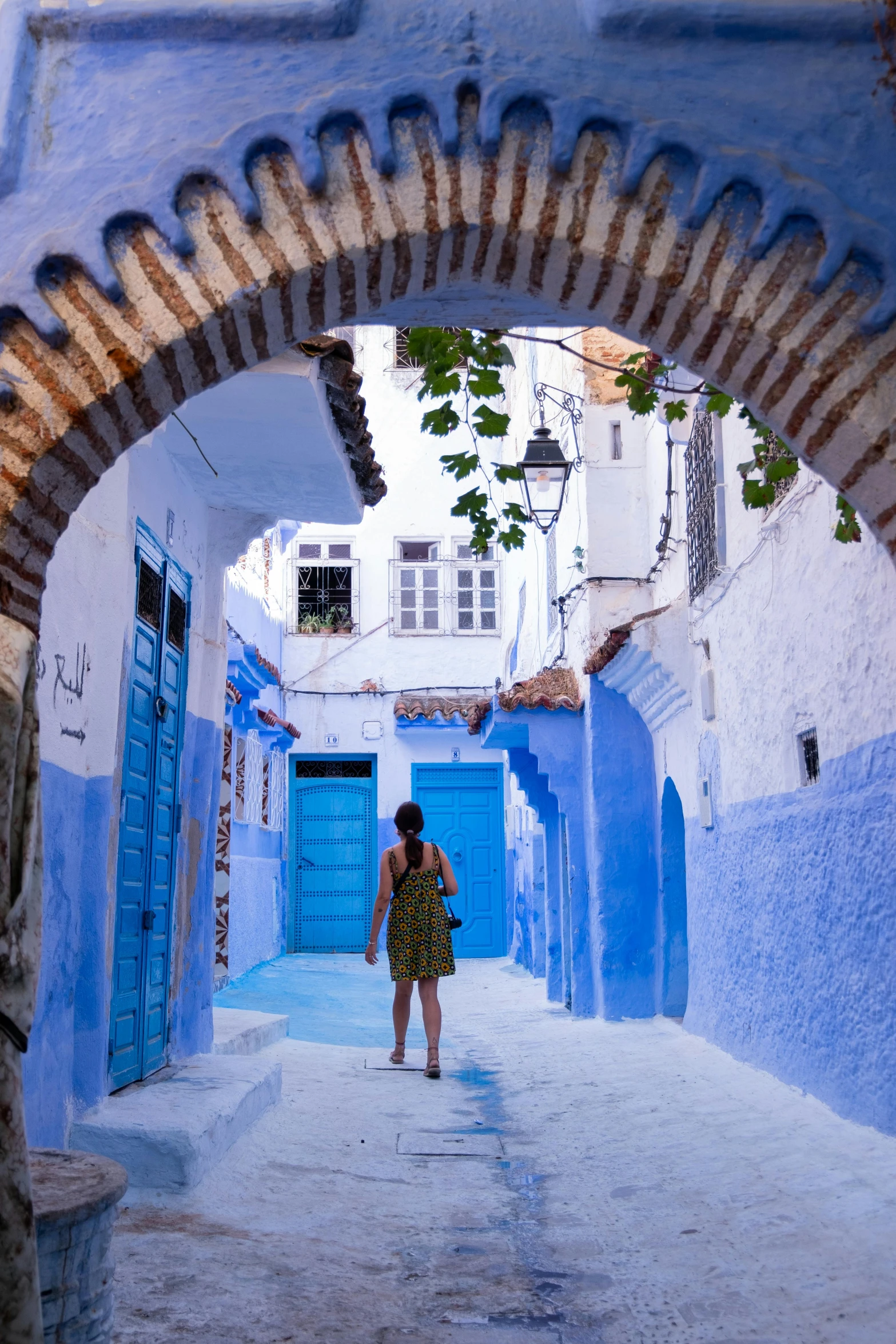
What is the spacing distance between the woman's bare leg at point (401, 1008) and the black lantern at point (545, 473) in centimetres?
313

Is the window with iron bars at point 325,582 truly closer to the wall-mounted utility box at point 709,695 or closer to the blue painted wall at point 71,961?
the wall-mounted utility box at point 709,695

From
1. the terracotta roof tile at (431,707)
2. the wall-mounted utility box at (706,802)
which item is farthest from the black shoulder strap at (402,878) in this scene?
the terracotta roof tile at (431,707)

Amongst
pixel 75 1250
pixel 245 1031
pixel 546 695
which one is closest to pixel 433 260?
pixel 75 1250

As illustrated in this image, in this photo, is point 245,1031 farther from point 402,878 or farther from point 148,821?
point 148,821

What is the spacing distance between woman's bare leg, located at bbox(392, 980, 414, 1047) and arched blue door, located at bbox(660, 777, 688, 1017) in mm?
2728

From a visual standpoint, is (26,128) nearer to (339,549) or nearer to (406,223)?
(406,223)

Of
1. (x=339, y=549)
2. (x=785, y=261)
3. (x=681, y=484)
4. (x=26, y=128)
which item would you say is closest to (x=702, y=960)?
(x=681, y=484)

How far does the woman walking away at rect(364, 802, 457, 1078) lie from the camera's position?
7727 mm

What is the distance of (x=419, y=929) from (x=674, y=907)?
3.07 meters

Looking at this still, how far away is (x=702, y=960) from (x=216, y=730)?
3.62 metres

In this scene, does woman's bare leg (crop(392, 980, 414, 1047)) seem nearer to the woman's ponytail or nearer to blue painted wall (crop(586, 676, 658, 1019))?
the woman's ponytail

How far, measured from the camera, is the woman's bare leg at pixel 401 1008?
792 cm

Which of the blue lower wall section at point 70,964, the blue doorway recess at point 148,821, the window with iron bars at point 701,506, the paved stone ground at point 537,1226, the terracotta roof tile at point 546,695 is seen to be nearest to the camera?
the paved stone ground at point 537,1226

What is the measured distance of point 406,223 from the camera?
3.30 meters
